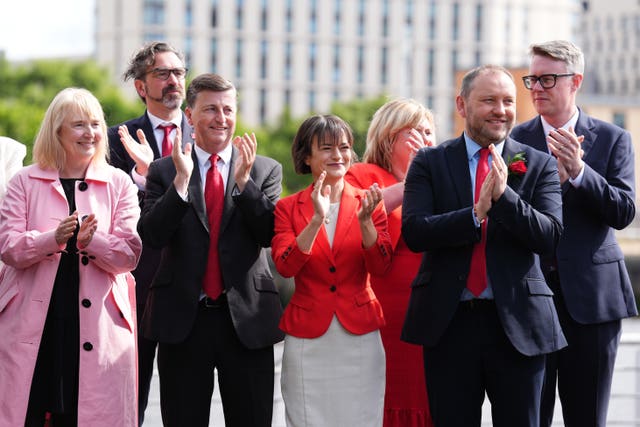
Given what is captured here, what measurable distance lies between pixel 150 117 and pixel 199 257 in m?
1.37

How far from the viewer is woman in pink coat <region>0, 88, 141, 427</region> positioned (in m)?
5.99

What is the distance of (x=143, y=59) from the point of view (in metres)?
7.19

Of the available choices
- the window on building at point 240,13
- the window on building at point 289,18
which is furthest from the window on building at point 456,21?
the window on building at point 240,13

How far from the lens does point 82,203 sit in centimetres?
613

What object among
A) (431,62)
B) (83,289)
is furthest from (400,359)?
(431,62)

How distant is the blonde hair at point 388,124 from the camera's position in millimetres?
6809

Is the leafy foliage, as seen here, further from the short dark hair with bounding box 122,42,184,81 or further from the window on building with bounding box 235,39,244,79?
the short dark hair with bounding box 122,42,184,81

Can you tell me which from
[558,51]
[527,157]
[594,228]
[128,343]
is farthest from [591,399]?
[128,343]

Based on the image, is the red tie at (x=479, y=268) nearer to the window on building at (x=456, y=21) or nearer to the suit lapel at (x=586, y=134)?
the suit lapel at (x=586, y=134)

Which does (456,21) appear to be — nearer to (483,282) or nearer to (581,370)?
(581,370)

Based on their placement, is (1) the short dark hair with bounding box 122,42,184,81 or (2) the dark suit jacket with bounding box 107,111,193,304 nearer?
(2) the dark suit jacket with bounding box 107,111,193,304

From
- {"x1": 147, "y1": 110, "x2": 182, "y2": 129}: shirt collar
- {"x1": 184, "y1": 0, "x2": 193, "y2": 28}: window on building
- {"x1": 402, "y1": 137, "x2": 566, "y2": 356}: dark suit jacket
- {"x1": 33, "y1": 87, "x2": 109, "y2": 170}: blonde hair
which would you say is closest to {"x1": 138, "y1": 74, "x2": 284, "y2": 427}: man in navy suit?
{"x1": 33, "y1": 87, "x2": 109, "y2": 170}: blonde hair

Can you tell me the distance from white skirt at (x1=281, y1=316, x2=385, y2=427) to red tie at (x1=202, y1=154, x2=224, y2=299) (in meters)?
0.49

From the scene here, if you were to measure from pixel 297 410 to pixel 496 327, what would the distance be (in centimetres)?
112
